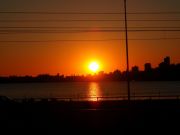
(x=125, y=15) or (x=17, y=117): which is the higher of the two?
(x=125, y=15)

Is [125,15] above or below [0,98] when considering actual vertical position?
above

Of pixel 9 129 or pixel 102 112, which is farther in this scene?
pixel 102 112

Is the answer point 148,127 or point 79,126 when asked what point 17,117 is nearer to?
point 79,126

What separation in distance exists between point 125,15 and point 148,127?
17252 millimetres

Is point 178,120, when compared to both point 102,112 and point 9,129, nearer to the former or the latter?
point 102,112

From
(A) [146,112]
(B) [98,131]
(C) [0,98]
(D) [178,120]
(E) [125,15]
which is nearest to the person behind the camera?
(B) [98,131]

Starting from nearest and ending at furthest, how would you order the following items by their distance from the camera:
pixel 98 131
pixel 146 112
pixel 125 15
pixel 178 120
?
pixel 98 131, pixel 178 120, pixel 146 112, pixel 125 15

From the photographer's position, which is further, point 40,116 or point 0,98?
point 0,98

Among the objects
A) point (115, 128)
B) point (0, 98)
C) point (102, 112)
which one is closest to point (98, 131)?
point (115, 128)

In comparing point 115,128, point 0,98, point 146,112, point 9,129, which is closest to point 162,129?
point 115,128

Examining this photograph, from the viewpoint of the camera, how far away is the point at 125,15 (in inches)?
1608

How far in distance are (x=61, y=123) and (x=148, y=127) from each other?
17.1 feet

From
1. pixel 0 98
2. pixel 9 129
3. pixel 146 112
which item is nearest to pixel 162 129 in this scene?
pixel 146 112

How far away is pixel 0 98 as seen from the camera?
36.7 m
